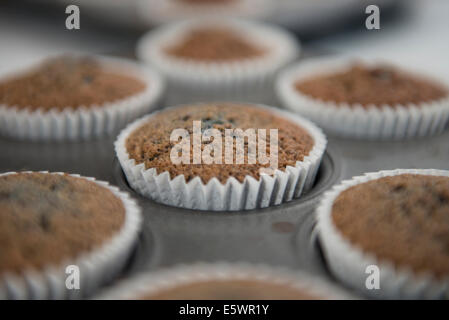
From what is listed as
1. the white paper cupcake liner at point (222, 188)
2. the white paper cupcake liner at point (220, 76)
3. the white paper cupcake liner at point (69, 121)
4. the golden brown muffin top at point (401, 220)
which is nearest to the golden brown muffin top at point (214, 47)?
the white paper cupcake liner at point (220, 76)

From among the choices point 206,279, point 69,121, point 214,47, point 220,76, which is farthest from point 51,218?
point 214,47

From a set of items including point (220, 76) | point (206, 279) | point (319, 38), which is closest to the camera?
point (206, 279)

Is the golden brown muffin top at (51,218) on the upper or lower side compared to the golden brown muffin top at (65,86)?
lower

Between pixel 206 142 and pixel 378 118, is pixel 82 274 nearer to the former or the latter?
pixel 206 142

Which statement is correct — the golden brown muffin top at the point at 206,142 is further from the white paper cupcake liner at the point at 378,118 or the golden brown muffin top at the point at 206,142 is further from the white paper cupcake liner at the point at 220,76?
the white paper cupcake liner at the point at 220,76

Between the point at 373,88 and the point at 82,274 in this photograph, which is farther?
the point at 373,88

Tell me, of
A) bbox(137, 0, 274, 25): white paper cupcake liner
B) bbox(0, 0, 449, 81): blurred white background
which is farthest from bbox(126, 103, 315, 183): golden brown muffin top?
bbox(0, 0, 449, 81): blurred white background
